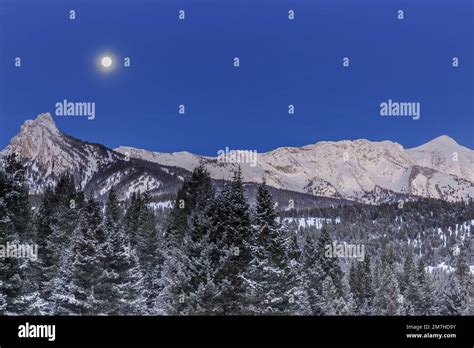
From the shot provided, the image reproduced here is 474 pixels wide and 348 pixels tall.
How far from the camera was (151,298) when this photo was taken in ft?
111

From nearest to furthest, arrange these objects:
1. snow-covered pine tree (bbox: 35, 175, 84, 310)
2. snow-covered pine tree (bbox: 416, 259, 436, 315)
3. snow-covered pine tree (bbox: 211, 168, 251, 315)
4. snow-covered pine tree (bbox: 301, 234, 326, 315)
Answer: snow-covered pine tree (bbox: 211, 168, 251, 315) < snow-covered pine tree (bbox: 35, 175, 84, 310) < snow-covered pine tree (bbox: 301, 234, 326, 315) < snow-covered pine tree (bbox: 416, 259, 436, 315)

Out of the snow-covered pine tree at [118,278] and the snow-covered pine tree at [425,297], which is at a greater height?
the snow-covered pine tree at [118,278]

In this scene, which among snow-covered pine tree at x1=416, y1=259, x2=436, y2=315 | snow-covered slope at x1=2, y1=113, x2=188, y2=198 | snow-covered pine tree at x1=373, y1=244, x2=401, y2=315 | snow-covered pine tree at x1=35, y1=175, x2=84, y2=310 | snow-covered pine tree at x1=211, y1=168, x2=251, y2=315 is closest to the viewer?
snow-covered slope at x1=2, y1=113, x2=188, y2=198

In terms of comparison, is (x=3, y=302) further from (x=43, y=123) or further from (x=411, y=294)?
(x=411, y=294)

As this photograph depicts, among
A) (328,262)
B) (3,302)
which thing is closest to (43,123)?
(3,302)

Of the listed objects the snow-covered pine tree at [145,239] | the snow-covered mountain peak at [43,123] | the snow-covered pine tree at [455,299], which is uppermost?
the snow-covered mountain peak at [43,123]

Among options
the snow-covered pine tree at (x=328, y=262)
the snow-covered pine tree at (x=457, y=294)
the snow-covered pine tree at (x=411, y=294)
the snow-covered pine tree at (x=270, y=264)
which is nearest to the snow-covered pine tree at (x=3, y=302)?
the snow-covered pine tree at (x=270, y=264)

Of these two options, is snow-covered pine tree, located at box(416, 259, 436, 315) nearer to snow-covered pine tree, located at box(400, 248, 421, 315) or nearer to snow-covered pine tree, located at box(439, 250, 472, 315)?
snow-covered pine tree, located at box(400, 248, 421, 315)

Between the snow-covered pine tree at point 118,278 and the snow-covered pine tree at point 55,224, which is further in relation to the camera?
the snow-covered pine tree at point 55,224

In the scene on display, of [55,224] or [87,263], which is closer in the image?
[87,263]

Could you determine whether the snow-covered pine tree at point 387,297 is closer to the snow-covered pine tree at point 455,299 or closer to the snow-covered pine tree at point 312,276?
the snow-covered pine tree at point 455,299

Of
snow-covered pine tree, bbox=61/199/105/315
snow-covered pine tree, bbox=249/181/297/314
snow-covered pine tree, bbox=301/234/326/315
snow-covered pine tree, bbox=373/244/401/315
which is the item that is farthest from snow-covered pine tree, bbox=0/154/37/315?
snow-covered pine tree, bbox=373/244/401/315
